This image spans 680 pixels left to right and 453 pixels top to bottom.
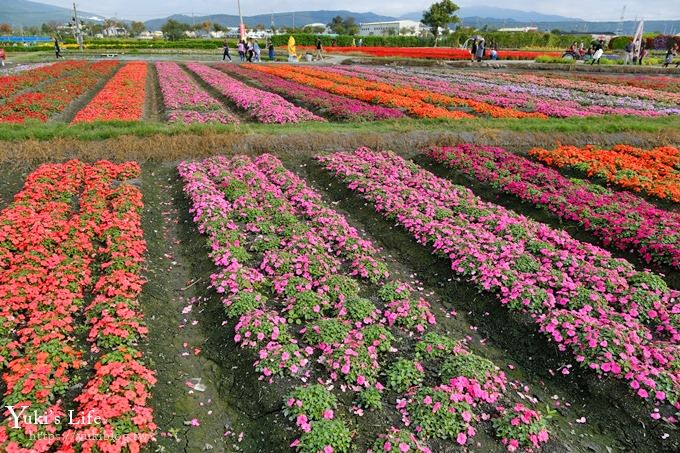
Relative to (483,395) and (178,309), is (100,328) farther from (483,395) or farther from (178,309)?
(483,395)

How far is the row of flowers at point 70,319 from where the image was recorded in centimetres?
501

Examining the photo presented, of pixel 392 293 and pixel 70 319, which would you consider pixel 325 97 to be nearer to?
pixel 392 293

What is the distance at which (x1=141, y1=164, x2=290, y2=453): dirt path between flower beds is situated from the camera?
5445mm

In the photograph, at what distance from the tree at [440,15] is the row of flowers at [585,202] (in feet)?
307

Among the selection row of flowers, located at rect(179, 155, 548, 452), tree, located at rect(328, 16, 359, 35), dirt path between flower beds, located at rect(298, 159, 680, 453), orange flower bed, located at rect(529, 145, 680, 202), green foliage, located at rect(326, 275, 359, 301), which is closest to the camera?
row of flowers, located at rect(179, 155, 548, 452)

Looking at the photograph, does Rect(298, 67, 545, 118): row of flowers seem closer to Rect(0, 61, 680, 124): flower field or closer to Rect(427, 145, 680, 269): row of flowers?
Rect(0, 61, 680, 124): flower field

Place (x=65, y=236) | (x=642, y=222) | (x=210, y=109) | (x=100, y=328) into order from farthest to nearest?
(x=210, y=109), (x=642, y=222), (x=65, y=236), (x=100, y=328)

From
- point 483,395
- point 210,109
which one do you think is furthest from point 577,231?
point 210,109

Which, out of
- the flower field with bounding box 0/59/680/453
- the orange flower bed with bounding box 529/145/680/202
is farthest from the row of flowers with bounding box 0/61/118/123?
the orange flower bed with bounding box 529/145/680/202

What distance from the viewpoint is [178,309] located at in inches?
307

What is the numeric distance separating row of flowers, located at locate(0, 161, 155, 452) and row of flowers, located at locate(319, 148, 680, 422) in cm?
593

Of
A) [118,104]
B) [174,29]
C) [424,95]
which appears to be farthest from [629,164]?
[174,29]

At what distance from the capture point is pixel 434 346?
660cm

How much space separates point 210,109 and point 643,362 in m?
21.0
